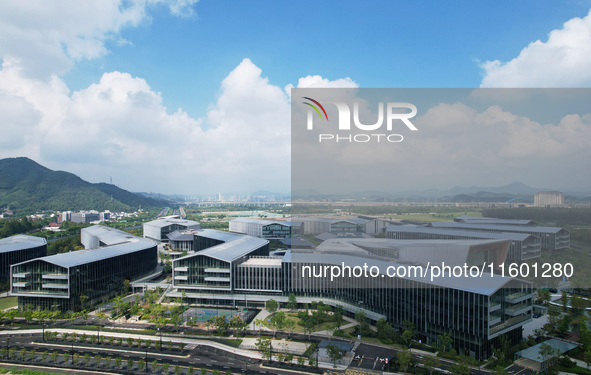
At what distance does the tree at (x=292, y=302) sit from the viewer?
23.7m

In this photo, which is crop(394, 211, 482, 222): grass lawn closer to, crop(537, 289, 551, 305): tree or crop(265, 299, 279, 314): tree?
crop(537, 289, 551, 305): tree

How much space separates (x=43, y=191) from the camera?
104 metres

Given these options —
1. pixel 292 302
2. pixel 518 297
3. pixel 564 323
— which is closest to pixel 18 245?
pixel 292 302

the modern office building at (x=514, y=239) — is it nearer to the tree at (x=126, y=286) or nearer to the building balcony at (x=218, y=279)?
the building balcony at (x=218, y=279)

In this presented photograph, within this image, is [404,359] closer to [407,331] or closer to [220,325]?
[407,331]

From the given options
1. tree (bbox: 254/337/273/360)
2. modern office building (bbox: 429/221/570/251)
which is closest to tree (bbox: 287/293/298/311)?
tree (bbox: 254/337/273/360)

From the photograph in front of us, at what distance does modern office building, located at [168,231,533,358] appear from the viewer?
16812 mm

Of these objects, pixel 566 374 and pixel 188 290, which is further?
pixel 188 290

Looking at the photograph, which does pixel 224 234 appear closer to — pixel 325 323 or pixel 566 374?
pixel 325 323

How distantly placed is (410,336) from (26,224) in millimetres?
68549

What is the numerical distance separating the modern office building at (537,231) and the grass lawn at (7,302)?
37.3 metres

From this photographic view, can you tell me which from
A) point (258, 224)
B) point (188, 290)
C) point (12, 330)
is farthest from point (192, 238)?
point (12, 330)

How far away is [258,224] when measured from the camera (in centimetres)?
5450

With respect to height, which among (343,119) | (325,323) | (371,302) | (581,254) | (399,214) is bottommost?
(325,323)
